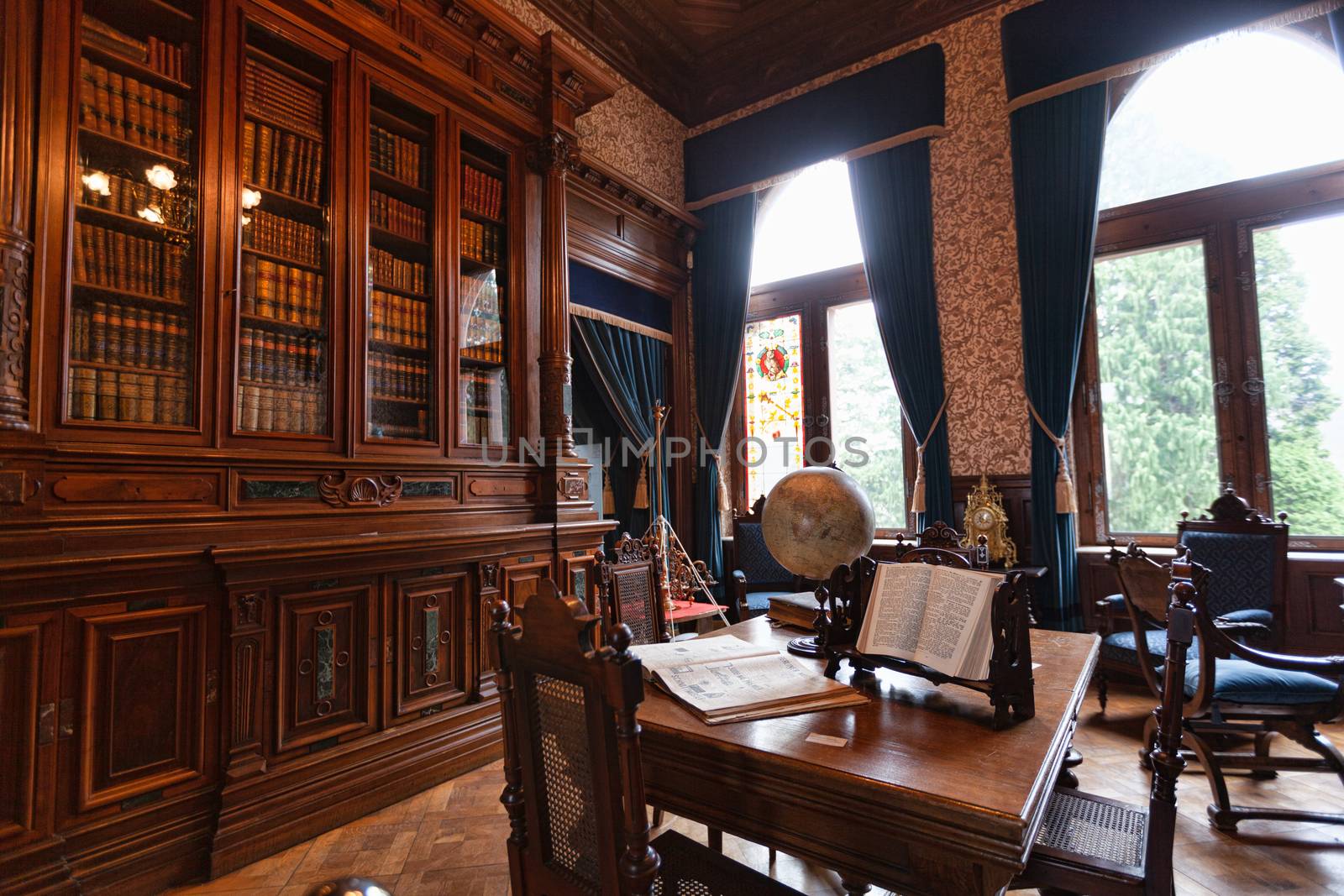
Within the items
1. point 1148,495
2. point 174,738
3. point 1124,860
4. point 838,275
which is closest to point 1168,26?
point 838,275

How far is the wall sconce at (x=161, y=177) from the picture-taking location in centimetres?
232

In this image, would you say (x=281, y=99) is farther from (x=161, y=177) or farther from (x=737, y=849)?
(x=737, y=849)

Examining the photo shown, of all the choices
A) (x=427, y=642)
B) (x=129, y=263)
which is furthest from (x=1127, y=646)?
(x=129, y=263)

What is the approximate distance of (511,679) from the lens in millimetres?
1188

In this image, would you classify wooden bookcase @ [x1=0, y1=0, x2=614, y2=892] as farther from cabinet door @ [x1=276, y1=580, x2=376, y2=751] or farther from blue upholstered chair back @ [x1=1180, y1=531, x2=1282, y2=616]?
blue upholstered chair back @ [x1=1180, y1=531, x2=1282, y2=616]

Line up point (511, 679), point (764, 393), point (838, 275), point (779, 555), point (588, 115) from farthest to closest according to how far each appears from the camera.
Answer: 1. point (764, 393)
2. point (838, 275)
3. point (588, 115)
4. point (779, 555)
5. point (511, 679)

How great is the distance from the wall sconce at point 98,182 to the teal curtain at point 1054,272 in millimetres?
4691

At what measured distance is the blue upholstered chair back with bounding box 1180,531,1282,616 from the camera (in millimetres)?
3281

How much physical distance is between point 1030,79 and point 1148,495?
2744 mm

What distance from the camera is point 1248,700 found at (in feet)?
8.21

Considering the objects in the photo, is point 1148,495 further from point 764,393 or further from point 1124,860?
point 1124,860

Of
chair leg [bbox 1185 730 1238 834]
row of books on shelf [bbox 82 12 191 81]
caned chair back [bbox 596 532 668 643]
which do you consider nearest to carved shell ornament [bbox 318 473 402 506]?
caned chair back [bbox 596 532 668 643]

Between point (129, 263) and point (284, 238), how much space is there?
552 mm

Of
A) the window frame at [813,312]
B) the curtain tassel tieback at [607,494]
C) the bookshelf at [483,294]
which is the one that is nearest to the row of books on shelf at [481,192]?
the bookshelf at [483,294]
